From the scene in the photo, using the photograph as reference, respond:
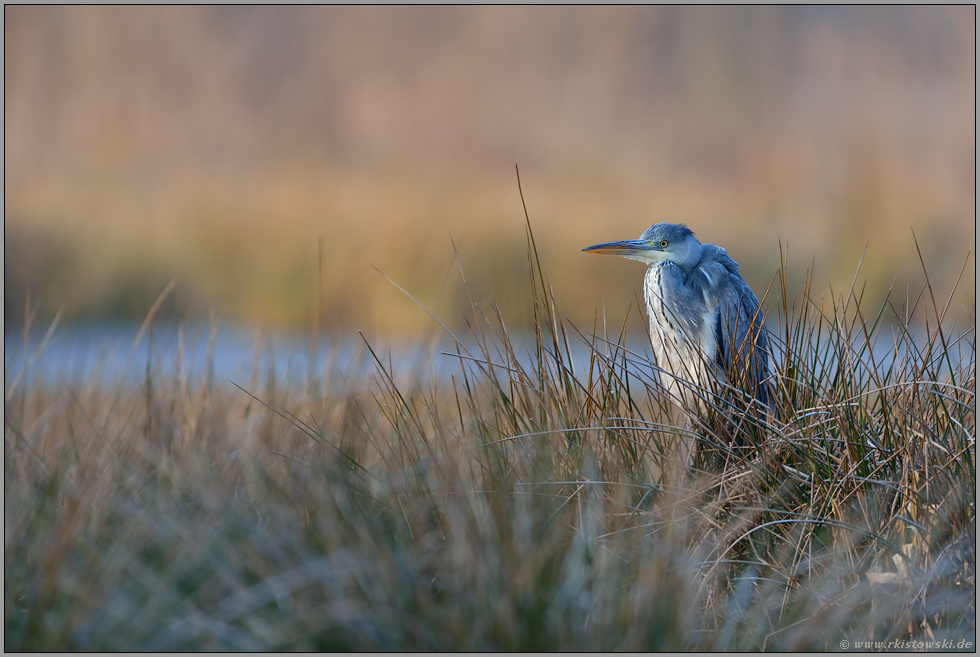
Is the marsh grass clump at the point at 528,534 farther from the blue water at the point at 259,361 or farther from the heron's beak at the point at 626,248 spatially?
the heron's beak at the point at 626,248

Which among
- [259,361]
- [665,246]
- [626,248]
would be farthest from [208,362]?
[665,246]

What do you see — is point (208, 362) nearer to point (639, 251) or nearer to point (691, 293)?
point (639, 251)

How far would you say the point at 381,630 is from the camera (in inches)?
41.8

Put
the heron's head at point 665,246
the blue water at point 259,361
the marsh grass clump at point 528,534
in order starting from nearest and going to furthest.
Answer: the marsh grass clump at point 528,534
the blue water at point 259,361
the heron's head at point 665,246

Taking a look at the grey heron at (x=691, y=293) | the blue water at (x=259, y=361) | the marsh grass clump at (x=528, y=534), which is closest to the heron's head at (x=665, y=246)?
the grey heron at (x=691, y=293)

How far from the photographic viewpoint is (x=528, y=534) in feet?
4.00

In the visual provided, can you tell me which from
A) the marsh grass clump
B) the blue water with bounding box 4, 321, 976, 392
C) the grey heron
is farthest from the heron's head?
the marsh grass clump

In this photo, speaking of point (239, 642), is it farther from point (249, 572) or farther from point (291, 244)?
point (291, 244)

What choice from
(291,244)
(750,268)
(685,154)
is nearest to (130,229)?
(291,244)

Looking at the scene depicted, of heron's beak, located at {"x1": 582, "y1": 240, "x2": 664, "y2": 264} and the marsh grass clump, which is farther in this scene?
heron's beak, located at {"x1": 582, "y1": 240, "x2": 664, "y2": 264}

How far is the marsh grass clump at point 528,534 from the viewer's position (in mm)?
1070

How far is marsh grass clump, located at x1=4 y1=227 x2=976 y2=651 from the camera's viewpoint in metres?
1.07

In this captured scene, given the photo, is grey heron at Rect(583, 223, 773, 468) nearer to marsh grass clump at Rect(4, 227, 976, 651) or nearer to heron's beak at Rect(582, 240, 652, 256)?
heron's beak at Rect(582, 240, 652, 256)

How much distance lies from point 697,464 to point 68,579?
1.31m
